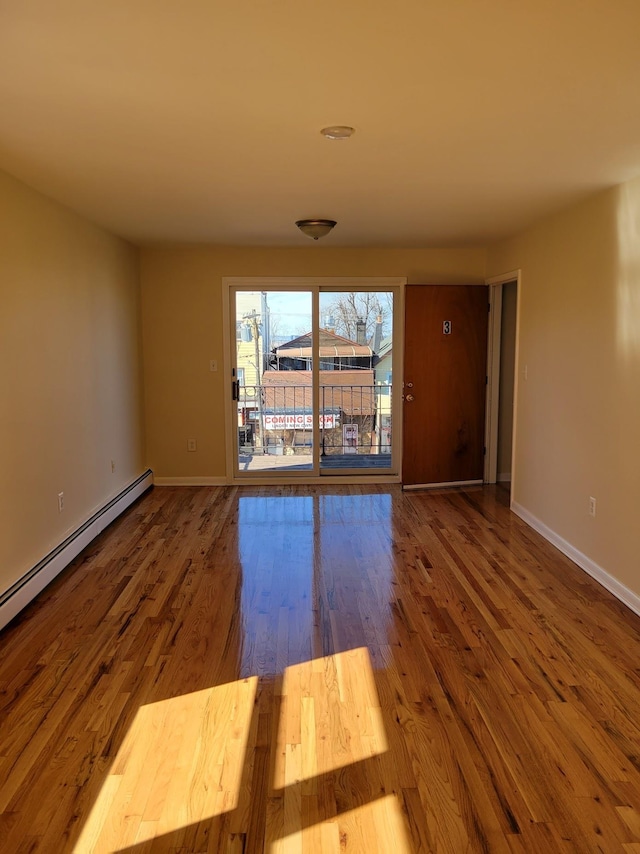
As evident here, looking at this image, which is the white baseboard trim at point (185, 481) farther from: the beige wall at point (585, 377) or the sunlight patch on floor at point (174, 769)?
the sunlight patch on floor at point (174, 769)

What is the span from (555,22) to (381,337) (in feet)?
15.1

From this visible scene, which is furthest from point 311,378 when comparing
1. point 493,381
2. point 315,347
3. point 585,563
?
point 585,563

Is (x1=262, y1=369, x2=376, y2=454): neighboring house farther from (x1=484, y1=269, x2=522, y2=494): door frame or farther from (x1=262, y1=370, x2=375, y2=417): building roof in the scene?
(x1=484, y1=269, x2=522, y2=494): door frame

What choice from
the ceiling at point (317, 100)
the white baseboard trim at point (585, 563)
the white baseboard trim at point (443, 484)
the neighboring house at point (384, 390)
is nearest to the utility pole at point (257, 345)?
the neighboring house at point (384, 390)

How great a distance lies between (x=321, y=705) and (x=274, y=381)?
4111mm

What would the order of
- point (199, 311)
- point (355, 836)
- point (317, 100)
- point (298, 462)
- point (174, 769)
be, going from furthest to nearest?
point (298, 462)
point (199, 311)
point (317, 100)
point (174, 769)
point (355, 836)

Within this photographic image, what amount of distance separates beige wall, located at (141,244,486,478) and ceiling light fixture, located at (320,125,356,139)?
3384 millimetres

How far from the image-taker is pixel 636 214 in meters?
3.42

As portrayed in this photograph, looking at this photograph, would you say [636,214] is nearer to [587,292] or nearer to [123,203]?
[587,292]

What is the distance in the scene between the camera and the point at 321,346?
625cm

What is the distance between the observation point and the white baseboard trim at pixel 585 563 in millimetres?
3430

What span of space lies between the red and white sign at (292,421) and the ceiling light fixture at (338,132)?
385 cm

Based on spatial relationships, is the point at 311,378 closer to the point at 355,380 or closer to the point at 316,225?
the point at 355,380

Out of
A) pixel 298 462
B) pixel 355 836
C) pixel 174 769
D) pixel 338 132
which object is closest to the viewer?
pixel 355 836
